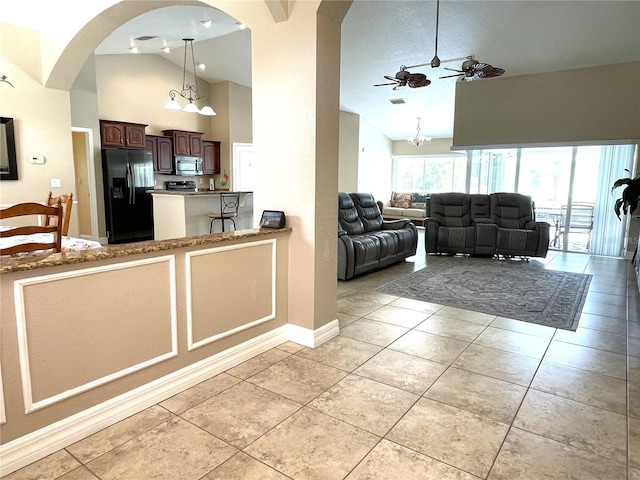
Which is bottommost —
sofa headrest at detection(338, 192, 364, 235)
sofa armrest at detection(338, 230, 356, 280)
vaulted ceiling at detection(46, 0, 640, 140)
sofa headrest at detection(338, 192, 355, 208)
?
sofa armrest at detection(338, 230, 356, 280)

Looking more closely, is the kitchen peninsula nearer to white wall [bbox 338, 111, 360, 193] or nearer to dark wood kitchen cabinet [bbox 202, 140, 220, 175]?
dark wood kitchen cabinet [bbox 202, 140, 220, 175]

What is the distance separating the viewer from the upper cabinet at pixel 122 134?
24.4 feet

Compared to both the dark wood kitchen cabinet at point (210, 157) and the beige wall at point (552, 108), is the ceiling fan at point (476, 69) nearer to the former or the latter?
the beige wall at point (552, 108)

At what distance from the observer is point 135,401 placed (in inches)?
84.0

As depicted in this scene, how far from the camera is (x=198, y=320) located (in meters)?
2.45

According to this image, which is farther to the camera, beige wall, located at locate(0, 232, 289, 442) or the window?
the window

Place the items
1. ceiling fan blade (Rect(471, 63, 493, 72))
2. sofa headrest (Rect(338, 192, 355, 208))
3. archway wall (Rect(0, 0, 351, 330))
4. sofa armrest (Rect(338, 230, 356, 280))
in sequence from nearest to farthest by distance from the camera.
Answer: archway wall (Rect(0, 0, 351, 330)), ceiling fan blade (Rect(471, 63, 493, 72)), sofa armrest (Rect(338, 230, 356, 280)), sofa headrest (Rect(338, 192, 355, 208))

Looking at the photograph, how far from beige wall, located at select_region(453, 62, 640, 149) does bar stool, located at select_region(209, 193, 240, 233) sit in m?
4.32

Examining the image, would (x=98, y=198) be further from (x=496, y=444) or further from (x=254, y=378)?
(x=496, y=444)

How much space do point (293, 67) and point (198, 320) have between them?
1800 mm

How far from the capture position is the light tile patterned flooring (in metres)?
1.73

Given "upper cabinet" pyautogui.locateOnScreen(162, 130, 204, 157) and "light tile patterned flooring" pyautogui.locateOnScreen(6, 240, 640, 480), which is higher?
Result: "upper cabinet" pyautogui.locateOnScreen(162, 130, 204, 157)

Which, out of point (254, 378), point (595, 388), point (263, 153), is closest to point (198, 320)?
point (254, 378)

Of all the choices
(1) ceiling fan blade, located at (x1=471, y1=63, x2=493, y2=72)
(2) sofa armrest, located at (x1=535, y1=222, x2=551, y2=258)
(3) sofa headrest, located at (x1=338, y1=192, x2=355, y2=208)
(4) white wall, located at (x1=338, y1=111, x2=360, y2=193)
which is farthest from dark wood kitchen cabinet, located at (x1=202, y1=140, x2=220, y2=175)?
(2) sofa armrest, located at (x1=535, y1=222, x2=551, y2=258)
